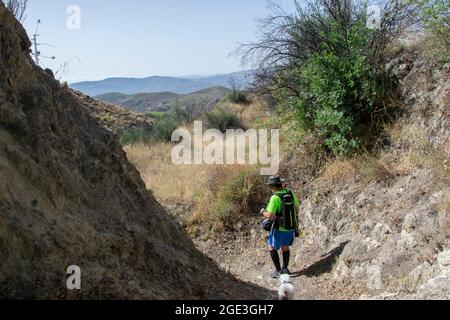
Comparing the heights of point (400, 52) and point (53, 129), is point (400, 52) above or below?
above

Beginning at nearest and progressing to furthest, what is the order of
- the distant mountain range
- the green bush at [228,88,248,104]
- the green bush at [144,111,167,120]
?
the green bush at [228,88,248,104], the green bush at [144,111,167,120], the distant mountain range

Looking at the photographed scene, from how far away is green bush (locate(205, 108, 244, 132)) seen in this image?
19.7 meters

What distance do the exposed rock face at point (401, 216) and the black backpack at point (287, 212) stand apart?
3.12 feet

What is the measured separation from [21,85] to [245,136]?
10.1m

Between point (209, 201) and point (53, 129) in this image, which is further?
point (209, 201)

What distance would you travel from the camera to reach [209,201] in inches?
405

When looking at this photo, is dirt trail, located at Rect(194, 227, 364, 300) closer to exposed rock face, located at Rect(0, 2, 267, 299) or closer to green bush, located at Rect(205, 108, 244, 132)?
exposed rock face, located at Rect(0, 2, 267, 299)

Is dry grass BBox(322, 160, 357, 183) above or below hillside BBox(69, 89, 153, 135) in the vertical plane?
below

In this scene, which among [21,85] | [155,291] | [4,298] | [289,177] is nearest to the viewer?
[4,298]

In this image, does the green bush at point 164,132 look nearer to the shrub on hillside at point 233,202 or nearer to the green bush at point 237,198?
the shrub on hillside at point 233,202

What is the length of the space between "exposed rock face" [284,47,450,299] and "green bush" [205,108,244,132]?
10.6 metres

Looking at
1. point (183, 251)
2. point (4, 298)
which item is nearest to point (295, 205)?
point (183, 251)

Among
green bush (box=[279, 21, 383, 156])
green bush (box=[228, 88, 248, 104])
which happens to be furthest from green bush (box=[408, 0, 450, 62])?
green bush (box=[228, 88, 248, 104])
